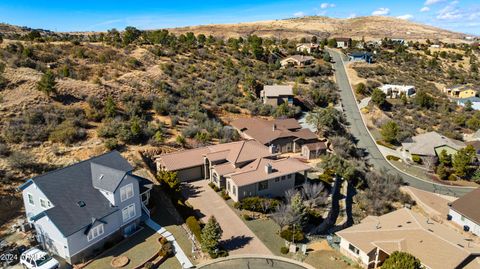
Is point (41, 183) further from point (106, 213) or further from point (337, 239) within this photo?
point (337, 239)

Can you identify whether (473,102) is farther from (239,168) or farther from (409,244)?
(239,168)

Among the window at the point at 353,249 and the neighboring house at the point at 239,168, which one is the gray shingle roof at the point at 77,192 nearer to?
the neighboring house at the point at 239,168

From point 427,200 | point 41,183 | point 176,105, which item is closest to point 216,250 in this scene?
point 41,183

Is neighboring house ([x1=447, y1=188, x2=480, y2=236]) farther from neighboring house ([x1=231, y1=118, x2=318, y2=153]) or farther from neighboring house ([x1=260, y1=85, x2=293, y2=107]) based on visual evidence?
neighboring house ([x1=260, y1=85, x2=293, y2=107])

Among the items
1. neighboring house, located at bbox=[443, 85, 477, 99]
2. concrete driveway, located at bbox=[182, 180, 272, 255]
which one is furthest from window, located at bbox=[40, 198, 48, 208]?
neighboring house, located at bbox=[443, 85, 477, 99]

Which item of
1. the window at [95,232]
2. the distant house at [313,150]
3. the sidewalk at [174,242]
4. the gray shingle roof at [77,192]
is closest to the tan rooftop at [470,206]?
the distant house at [313,150]

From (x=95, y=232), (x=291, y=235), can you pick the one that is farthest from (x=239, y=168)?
(x=95, y=232)
